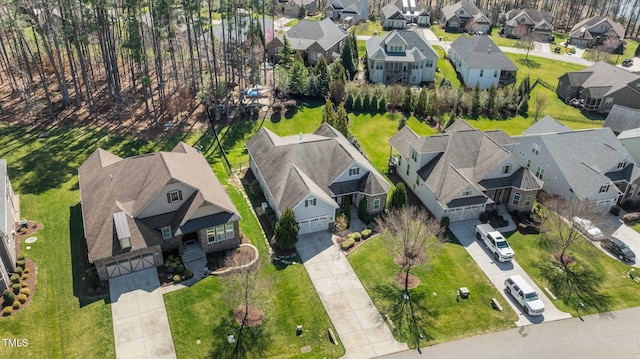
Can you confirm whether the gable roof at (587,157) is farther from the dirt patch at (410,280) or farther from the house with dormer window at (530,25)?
the house with dormer window at (530,25)

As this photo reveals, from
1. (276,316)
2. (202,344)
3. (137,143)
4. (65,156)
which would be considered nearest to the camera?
(202,344)

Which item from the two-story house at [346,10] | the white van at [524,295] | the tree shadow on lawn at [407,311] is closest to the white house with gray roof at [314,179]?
the tree shadow on lawn at [407,311]

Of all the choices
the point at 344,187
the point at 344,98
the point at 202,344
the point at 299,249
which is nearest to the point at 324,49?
the point at 344,98

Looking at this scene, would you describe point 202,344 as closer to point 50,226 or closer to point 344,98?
point 50,226

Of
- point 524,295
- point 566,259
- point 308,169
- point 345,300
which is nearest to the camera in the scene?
point 524,295

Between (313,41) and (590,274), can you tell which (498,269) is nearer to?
(590,274)

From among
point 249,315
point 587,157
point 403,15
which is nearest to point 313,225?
point 249,315
